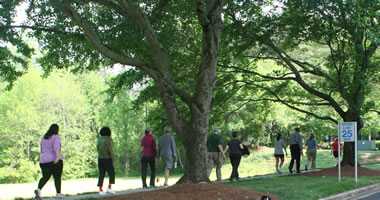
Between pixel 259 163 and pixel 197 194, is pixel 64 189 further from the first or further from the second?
pixel 197 194

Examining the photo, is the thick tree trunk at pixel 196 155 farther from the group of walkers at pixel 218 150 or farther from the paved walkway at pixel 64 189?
the paved walkway at pixel 64 189

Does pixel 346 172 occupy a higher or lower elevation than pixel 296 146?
lower

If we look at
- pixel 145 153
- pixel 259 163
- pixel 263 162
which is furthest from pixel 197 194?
pixel 263 162

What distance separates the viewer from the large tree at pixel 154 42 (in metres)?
13.2

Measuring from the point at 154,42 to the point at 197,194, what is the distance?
12.6 feet

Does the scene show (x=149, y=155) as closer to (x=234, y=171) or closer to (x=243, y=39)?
(x=234, y=171)

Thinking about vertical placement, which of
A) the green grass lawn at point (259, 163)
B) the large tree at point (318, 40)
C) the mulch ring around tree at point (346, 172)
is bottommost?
the green grass lawn at point (259, 163)

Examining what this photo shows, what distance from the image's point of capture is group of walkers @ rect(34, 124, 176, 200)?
13.2 m

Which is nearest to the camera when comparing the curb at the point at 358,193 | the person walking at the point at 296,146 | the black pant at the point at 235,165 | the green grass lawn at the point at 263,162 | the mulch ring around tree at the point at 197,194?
the mulch ring around tree at the point at 197,194

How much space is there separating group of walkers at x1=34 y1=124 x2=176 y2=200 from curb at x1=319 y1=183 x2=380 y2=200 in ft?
16.3

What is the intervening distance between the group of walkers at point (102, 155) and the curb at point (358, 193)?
4965mm

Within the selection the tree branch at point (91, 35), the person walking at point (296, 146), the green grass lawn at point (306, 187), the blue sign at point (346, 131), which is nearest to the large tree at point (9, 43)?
the tree branch at point (91, 35)

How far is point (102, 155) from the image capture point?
14.8 metres

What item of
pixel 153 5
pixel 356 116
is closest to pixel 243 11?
pixel 153 5
